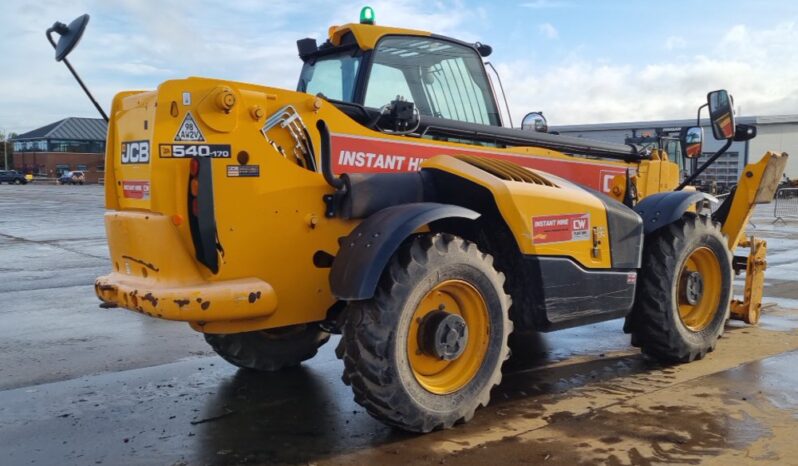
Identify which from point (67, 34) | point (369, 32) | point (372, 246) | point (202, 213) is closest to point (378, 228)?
point (372, 246)

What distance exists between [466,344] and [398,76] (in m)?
1.93

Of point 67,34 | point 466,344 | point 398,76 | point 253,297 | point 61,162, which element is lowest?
point 466,344

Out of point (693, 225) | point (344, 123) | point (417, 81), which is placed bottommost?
point (693, 225)

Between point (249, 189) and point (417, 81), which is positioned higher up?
point (417, 81)

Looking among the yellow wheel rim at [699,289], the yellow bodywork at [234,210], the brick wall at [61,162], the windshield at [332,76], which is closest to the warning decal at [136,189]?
the yellow bodywork at [234,210]

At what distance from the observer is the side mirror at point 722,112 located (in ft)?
20.2

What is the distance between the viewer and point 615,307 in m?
5.18

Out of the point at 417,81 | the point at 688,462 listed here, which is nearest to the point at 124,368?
the point at 417,81

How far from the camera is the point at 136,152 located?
420cm

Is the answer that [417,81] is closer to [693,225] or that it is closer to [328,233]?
[328,233]

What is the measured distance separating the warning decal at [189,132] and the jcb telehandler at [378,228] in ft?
0.03

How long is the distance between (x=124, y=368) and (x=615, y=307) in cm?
375

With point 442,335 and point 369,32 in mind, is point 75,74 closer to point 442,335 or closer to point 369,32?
point 369,32

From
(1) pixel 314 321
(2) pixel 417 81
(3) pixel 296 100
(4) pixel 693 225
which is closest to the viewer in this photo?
(3) pixel 296 100
